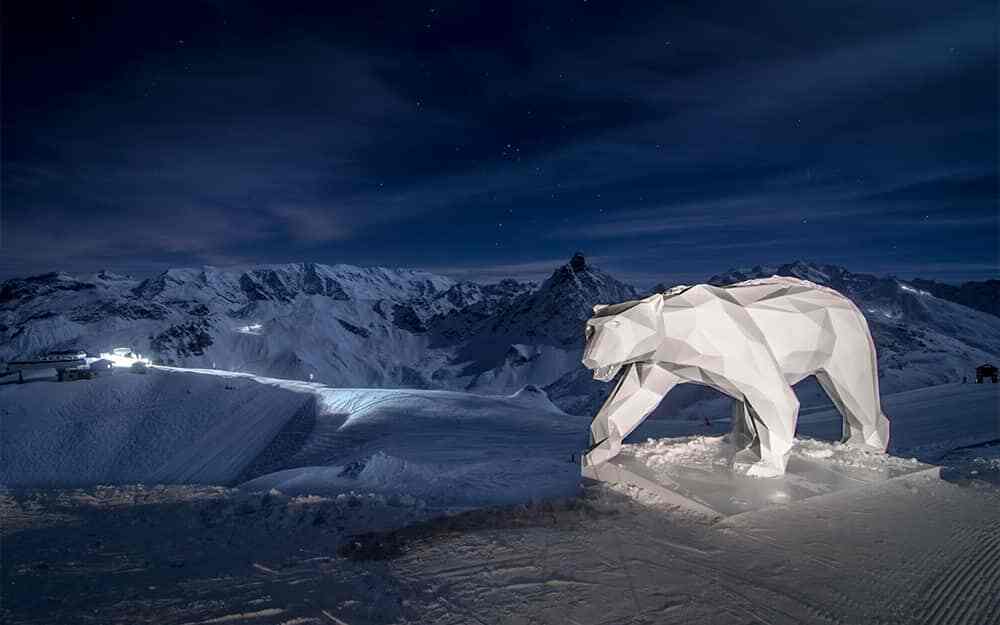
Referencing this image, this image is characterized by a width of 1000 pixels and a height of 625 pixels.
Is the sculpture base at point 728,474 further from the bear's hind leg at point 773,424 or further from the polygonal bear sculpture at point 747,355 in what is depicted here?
the polygonal bear sculpture at point 747,355

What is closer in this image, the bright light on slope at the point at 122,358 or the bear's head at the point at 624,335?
the bear's head at the point at 624,335

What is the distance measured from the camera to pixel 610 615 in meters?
4.20

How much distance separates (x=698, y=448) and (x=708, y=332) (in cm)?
253

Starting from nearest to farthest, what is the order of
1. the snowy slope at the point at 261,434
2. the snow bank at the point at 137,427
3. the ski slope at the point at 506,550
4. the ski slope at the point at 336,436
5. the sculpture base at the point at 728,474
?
the ski slope at the point at 506,550 < the sculpture base at the point at 728,474 < the ski slope at the point at 336,436 < the snowy slope at the point at 261,434 < the snow bank at the point at 137,427

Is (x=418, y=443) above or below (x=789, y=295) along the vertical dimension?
below

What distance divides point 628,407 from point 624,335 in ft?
3.79

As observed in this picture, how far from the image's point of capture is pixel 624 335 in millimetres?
7230

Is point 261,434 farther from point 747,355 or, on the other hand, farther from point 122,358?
point 747,355

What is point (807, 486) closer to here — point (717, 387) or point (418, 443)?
point (717, 387)

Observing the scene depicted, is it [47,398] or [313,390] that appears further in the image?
[313,390]

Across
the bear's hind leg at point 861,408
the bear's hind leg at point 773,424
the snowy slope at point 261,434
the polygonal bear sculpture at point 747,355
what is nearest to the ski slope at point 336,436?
the snowy slope at point 261,434

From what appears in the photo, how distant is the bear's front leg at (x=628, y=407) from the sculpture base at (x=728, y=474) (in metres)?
0.22

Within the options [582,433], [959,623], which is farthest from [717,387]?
[582,433]

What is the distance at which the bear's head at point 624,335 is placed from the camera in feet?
23.7
